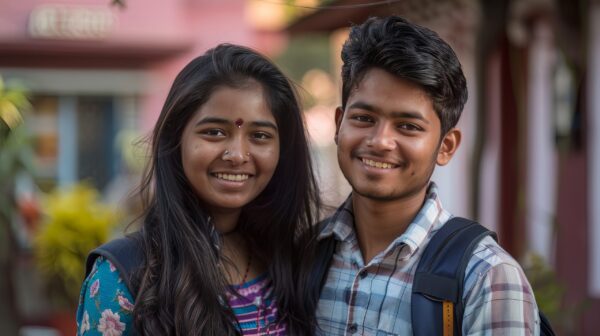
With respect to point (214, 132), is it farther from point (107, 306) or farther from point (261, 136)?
point (107, 306)

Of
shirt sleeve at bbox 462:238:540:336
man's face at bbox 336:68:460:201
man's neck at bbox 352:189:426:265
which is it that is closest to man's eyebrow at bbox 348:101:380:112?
man's face at bbox 336:68:460:201

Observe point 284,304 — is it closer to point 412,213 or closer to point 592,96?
point 412,213

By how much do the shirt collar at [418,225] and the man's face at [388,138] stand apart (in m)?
0.06

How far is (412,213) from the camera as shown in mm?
2447

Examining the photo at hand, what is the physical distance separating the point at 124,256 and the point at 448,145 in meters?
0.85

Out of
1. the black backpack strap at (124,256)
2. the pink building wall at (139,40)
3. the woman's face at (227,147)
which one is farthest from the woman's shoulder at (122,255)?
the pink building wall at (139,40)

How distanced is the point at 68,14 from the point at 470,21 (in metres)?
6.44

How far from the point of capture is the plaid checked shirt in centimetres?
208

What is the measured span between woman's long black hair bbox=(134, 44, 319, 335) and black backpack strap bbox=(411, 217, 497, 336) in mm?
458

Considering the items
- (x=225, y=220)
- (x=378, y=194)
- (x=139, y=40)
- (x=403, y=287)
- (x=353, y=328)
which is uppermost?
(x=139, y=40)

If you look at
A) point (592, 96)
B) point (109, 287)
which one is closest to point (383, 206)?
point (109, 287)

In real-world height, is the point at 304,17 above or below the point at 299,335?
above

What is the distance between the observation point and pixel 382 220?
2469 millimetres

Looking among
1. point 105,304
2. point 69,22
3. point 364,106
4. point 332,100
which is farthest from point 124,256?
point 332,100
